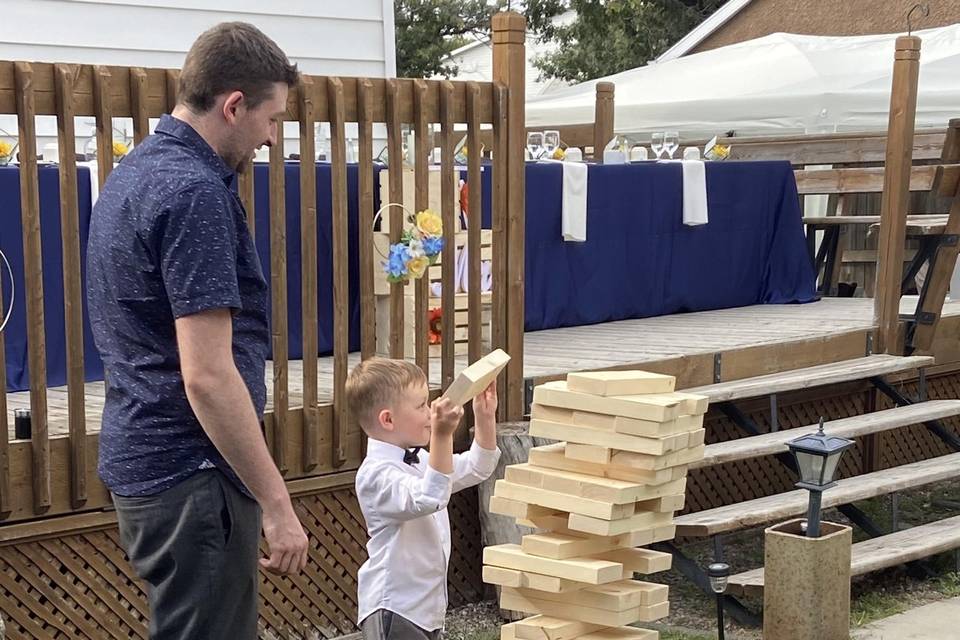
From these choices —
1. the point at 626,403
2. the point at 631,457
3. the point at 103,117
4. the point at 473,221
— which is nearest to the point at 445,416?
the point at 626,403

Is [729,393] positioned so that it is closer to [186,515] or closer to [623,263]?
[623,263]

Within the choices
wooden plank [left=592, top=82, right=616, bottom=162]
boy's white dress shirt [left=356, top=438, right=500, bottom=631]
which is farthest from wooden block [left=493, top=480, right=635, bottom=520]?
wooden plank [left=592, top=82, right=616, bottom=162]

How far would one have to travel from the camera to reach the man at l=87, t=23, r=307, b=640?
2549 millimetres

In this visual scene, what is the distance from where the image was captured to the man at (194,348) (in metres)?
2.55

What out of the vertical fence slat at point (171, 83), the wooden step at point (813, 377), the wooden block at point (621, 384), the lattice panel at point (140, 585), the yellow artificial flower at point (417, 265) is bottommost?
the lattice panel at point (140, 585)

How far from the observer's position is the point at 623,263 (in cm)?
820

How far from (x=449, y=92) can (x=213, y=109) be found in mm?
3063

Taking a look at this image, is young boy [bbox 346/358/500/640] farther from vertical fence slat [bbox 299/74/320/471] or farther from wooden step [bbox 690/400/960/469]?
wooden step [bbox 690/400/960/469]

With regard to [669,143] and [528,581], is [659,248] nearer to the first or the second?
[669,143]

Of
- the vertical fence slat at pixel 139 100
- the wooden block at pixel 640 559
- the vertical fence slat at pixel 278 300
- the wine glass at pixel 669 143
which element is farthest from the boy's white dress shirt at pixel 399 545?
the wine glass at pixel 669 143

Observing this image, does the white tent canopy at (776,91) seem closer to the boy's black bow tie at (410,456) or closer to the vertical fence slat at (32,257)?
the vertical fence slat at (32,257)

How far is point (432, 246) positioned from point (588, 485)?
1.62 metres

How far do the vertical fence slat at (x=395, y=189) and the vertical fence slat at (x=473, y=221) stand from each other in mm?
327

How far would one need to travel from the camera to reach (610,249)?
8.06 meters
